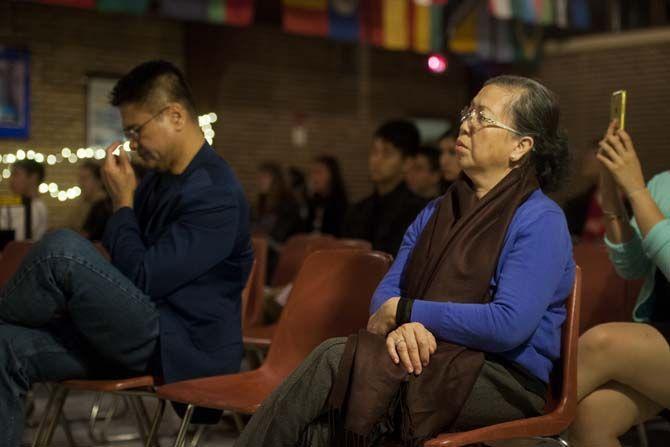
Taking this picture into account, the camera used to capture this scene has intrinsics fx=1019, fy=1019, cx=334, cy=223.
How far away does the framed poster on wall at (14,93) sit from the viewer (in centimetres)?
920

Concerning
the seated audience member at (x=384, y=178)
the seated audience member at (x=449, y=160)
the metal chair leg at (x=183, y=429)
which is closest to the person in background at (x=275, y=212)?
the seated audience member at (x=384, y=178)

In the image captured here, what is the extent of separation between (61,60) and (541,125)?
26.1ft

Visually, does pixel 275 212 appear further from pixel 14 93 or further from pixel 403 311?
pixel 403 311

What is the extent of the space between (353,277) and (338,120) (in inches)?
354

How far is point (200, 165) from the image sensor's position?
3117 mm

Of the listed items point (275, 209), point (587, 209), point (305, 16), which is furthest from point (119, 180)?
point (305, 16)

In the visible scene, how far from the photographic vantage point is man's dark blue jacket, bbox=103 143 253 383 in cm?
292

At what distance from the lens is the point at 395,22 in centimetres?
966

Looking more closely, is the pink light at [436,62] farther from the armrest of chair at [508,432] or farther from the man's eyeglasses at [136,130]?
the armrest of chair at [508,432]

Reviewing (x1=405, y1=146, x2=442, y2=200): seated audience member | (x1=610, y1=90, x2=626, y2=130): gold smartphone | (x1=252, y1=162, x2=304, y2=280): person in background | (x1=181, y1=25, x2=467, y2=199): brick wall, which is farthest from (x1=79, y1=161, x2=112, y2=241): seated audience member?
(x1=610, y1=90, x2=626, y2=130): gold smartphone

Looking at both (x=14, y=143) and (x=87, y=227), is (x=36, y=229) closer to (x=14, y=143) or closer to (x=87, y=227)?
(x=87, y=227)

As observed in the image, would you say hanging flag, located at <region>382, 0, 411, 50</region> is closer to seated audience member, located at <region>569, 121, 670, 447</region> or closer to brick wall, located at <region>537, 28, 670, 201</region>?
brick wall, located at <region>537, 28, 670, 201</region>

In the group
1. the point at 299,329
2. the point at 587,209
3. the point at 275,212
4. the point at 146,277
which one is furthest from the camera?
the point at 275,212

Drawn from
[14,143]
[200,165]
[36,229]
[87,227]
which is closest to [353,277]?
[200,165]
